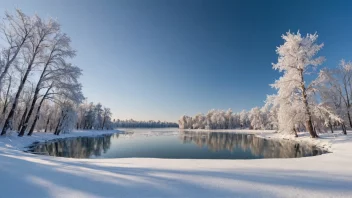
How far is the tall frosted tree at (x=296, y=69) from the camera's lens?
2241 centimetres

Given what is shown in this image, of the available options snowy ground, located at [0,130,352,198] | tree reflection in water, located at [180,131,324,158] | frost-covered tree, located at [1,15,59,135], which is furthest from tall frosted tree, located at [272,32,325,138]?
frost-covered tree, located at [1,15,59,135]

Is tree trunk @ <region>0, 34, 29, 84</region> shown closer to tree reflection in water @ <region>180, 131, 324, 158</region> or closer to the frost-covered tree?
the frost-covered tree

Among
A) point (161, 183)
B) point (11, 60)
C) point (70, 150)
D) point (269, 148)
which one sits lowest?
point (70, 150)

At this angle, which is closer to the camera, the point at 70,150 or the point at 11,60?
the point at 11,60

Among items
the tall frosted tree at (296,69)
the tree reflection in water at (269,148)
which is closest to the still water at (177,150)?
the tree reflection in water at (269,148)

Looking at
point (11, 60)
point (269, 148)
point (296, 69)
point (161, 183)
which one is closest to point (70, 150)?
point (11, 60)

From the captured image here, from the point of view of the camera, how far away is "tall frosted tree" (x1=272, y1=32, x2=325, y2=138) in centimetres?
2241

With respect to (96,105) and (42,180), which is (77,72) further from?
(96,105)

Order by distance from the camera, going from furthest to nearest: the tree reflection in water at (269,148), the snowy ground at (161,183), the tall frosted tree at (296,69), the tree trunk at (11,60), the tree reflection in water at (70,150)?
the tall frosted tree at (296,69), the tree trunk at (11,60), the tree reflection in water at (269,148), the tree reflection in water at (70,150), the snowy ground at (161,183)

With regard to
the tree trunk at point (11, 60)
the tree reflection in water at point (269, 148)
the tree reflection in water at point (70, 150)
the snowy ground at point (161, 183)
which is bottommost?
the tree reflection in water at point (70, 150)

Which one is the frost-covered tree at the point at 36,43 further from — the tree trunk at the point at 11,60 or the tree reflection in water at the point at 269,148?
the tree reflection in water at the point at 269,148

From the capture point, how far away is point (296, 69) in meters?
23.2

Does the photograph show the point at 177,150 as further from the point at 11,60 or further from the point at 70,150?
the point at 11,60

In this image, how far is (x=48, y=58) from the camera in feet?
70.8
